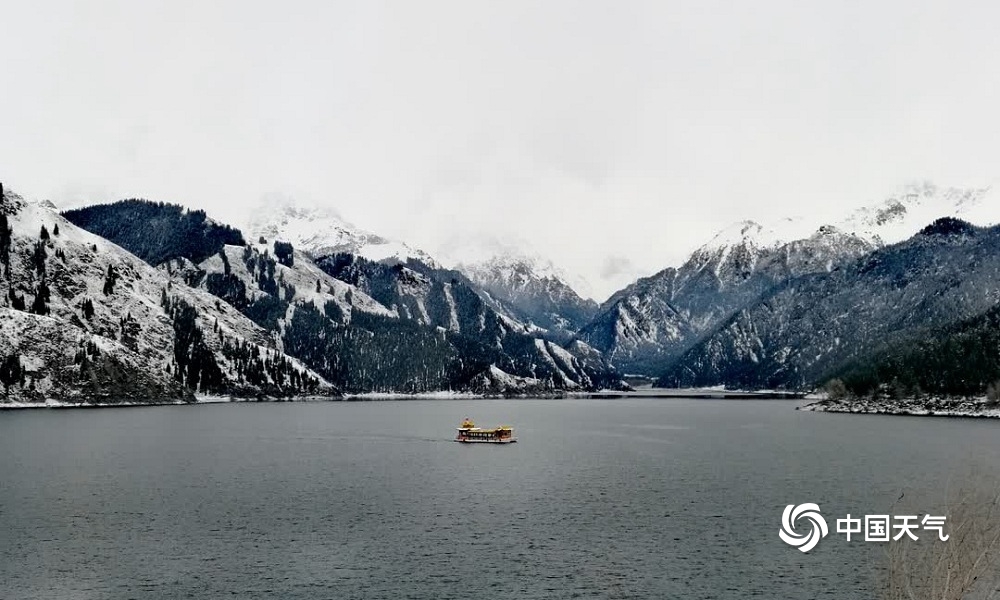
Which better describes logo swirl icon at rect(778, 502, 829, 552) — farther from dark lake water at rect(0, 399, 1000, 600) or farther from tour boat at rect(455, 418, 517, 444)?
tour boat at rect(455, 418, 517, 444)

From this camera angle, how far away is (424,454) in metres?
159

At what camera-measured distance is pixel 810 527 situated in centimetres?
8638

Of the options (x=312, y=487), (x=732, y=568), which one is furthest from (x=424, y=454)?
(x=732, y=568)

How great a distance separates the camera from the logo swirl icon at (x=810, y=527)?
76125 millimetres

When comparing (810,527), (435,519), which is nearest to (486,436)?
(435,519)

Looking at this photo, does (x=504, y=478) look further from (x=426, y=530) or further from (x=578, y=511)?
(x=426, y=530)

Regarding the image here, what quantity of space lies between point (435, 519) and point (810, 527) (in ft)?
143

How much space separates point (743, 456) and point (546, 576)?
327 feet

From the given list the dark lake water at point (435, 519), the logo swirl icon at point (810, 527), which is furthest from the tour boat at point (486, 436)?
the logo swirl icon at point (810, 527)

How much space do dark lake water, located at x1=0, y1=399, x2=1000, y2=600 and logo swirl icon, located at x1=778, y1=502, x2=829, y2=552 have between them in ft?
5.31

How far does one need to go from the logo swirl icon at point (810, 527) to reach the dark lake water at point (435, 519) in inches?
63.7

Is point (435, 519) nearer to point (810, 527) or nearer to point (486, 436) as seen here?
point (810, 527)

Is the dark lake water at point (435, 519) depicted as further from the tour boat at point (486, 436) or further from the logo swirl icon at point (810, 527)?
the tour boat at point (486, 436)

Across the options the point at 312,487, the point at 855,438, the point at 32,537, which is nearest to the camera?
the point at 32,537
